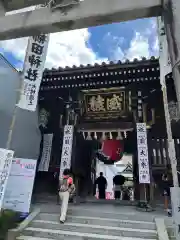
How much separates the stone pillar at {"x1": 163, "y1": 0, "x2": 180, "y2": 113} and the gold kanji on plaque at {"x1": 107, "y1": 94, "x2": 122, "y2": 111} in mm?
4784

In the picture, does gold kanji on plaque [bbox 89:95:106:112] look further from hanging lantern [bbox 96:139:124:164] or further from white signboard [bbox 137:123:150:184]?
hanging lantern [bbox 96:139:124:164]

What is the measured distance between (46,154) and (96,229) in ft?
14.1

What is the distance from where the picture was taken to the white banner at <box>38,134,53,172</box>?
28.8 ft

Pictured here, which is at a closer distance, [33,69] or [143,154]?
[33,69]

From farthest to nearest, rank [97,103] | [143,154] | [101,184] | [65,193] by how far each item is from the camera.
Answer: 1. [101,184]
2. [97,103]
3. [143,154]
4. [65,193]

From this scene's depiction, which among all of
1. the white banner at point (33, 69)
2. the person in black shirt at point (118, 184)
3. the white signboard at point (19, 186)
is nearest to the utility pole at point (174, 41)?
the white signboard at point (19, 186)

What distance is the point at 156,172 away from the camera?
847 centimetres

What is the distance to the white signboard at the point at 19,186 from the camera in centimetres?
599

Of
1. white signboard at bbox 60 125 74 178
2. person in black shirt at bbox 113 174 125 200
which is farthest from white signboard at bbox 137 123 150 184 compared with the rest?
person in black shirt at bbox 113 174 125 200

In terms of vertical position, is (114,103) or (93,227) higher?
(114,103)

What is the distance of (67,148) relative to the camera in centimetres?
818

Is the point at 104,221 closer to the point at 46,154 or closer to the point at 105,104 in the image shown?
the point at 46,154

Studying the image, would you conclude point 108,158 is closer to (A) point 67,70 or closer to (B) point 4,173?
(A) point 67,70

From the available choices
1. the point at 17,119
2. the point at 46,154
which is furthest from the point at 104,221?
the point at 17,119
